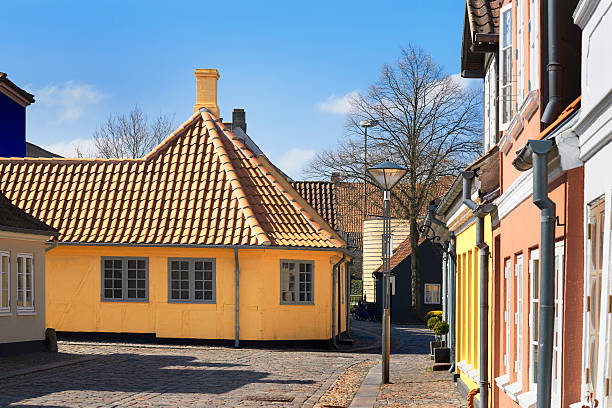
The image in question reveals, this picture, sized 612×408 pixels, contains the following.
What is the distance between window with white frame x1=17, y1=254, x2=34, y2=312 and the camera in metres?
22.6

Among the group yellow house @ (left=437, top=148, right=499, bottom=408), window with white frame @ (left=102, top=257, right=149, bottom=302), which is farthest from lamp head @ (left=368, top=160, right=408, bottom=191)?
window with white frame @ (left=102, top=257, right=149, bottom=302)

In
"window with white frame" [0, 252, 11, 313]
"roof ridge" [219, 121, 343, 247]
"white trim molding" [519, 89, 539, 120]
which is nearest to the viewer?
"white trim molding" [519, 89, 539, 120]

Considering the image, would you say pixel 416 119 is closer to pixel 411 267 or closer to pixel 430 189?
pixel 430 189

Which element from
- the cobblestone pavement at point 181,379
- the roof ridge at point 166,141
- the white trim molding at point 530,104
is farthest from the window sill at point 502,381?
the roof ridge at point 166,141

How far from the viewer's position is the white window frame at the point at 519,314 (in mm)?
8852

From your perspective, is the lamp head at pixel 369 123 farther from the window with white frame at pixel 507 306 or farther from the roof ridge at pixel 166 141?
the window with white frame at pixel 507 306

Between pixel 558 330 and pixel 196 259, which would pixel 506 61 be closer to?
pixel 558 330

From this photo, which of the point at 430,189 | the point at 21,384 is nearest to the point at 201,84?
the point at 430,189

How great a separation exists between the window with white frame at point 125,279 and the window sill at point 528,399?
64.2 feet

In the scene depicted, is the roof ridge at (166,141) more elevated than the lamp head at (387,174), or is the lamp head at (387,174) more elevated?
the roof ridge at (166,141)

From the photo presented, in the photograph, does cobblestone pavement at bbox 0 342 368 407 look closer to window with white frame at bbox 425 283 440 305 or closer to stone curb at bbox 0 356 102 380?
stone curb at bbox 0 356 102 380

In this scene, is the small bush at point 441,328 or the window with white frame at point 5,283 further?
the window with white frame at point 5,283

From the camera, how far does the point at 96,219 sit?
2775 centimetres

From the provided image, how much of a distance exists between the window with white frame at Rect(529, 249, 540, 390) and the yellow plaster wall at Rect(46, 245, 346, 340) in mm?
18112
